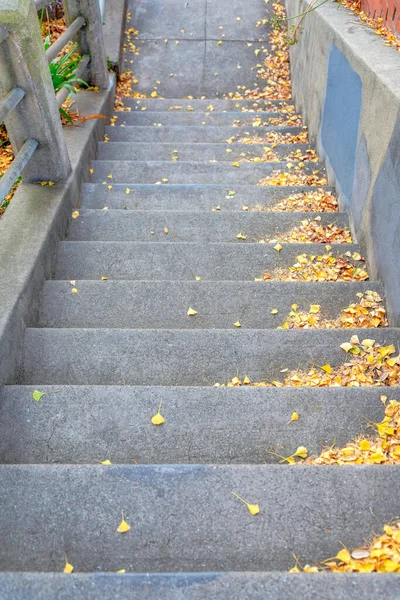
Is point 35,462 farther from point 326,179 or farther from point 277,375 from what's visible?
point 326,179

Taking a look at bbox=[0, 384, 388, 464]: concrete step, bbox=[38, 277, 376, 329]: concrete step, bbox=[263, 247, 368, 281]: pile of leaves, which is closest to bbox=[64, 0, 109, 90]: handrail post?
bbox=[38, 277, 376, 329]: concrete step

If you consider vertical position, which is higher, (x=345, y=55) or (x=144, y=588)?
(x=345, y=55)

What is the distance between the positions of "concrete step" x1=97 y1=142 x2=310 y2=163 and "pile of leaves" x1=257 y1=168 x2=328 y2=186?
1.42ft

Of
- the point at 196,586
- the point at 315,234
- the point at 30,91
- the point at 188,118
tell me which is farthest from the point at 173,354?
the point at 188,118

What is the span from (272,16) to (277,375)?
261 inches

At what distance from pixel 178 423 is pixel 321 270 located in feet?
4.62

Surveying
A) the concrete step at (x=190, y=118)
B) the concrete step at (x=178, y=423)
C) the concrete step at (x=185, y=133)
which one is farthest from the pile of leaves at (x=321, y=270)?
the concrete step at (x=190, y=118)

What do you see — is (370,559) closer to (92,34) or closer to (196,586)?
(196,586)

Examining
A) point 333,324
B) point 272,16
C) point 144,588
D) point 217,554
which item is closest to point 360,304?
point 333,324

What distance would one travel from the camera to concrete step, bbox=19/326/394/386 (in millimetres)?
2295

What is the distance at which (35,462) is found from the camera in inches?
76.5

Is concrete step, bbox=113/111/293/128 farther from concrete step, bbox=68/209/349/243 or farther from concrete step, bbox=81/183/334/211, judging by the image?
concrete step, bbox=68/209/349/243

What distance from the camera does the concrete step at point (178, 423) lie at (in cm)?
194

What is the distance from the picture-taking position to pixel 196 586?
1.37m
